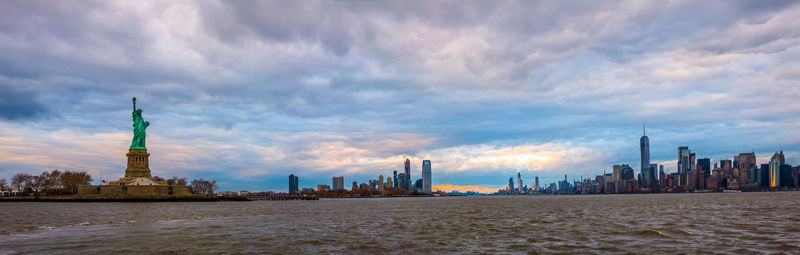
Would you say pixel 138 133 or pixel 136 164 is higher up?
pixel 138 133

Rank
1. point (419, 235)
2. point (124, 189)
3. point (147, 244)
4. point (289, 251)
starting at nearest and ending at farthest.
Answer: point (289, 251), point (147, 244), point (419, 235), point (124, 189)

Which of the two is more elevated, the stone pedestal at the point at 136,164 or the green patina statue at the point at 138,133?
the green patina statue at the point at 138,133

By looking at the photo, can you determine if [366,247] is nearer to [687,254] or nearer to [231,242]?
[231,242]

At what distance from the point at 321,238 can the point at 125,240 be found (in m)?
13.7

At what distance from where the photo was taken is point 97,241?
33.4m

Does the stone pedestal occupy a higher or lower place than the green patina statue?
lower

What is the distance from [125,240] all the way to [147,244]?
376 centimetres

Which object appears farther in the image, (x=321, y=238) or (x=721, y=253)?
(x=321, y=238)

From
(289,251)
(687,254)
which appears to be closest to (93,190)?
(289,251)

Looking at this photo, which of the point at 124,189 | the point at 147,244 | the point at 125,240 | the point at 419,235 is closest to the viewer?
the point at 147,244

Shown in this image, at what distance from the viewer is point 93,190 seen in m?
170

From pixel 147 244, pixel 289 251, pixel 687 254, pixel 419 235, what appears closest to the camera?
pixel 687 254

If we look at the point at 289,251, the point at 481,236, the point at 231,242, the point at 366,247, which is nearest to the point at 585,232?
the point at 481,236

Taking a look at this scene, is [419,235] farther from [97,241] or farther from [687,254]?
[97,241]
